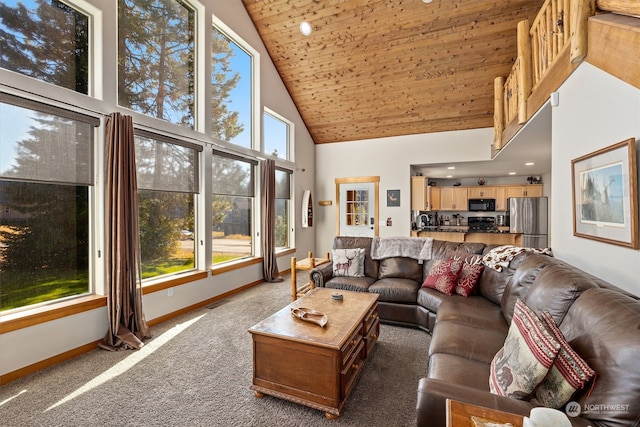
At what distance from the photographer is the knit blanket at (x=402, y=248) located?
3.89 m

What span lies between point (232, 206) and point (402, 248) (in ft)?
9.46

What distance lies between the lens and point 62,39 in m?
2.80

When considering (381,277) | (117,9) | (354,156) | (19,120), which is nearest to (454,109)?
(354,156)

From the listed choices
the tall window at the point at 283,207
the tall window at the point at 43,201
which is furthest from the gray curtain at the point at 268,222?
the tall window at the point at 43,201

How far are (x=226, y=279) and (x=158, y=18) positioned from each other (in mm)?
3746

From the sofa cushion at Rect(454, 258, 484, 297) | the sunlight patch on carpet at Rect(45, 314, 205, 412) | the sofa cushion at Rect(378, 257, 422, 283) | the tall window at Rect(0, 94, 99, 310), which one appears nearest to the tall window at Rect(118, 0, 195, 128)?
the tall window at Rect(0, 94, 99, 310)

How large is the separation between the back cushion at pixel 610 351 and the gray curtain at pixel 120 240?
3.44 meters

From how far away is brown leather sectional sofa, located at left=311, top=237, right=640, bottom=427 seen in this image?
1.08m

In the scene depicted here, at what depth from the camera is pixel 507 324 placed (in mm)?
2381

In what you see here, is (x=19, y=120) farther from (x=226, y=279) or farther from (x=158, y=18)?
(x=226, y=279)

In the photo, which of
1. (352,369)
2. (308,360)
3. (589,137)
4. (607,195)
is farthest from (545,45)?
(308,360)

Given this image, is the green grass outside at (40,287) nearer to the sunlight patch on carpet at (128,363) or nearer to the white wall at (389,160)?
the sunlight patch on carpet at (128,363)

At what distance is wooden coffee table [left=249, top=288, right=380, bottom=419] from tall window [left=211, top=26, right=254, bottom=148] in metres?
3.48

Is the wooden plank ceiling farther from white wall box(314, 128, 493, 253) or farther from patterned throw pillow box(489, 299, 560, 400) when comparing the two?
patterned throw pillow box(489, 299, 560, 400)
